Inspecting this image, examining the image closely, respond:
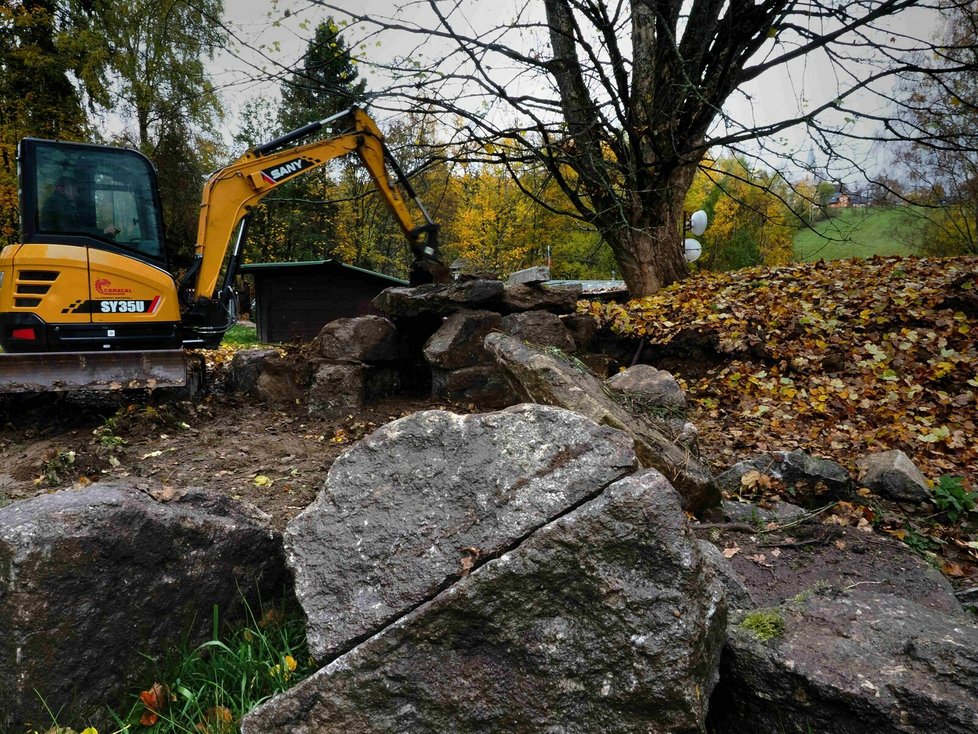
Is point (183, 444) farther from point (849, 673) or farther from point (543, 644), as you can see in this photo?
point (849, 673)

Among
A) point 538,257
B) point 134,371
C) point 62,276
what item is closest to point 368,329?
point 134,371

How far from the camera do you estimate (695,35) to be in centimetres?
891

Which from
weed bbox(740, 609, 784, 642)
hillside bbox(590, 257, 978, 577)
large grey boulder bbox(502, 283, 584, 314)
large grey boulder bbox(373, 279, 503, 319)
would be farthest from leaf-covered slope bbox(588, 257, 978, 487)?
weed bbox(740, 609, 784, 642)

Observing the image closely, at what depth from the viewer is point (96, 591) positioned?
6.88 feet

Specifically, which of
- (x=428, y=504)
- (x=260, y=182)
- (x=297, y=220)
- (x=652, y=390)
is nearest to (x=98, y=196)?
(x=260, y=182)

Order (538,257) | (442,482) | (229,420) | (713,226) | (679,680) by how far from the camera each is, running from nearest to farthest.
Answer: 1. (679,680)
2. (442,482)
3. (229,420)
4. (538,257)
5. (713,226)

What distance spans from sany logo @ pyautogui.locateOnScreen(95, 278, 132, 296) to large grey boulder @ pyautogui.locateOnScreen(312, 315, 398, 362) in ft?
7.32

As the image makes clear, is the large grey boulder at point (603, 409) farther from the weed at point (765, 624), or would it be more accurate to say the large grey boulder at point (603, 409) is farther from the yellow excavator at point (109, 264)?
the yellow excavator at point (109, 264)

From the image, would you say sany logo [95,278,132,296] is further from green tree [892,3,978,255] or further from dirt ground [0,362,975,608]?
green tree [892,3,978,255]

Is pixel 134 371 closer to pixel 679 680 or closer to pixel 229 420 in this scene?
pixel 229 420

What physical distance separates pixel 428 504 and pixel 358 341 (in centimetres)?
552

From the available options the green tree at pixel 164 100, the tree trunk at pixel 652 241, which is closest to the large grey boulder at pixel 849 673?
the tree trunk at pixel 652 241

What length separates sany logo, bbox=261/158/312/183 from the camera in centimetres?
816

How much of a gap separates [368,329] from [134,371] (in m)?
2.59
